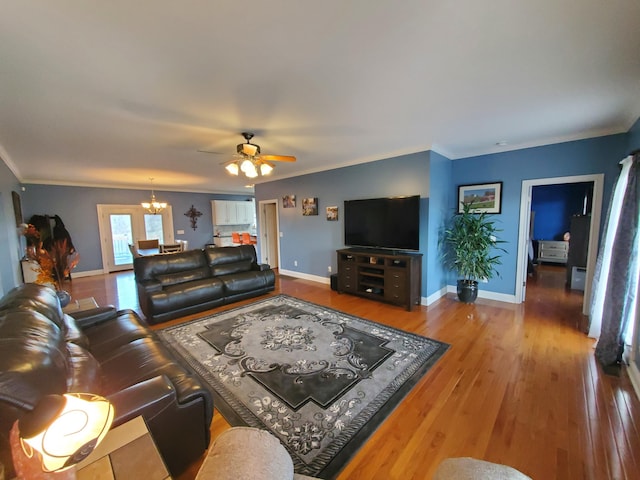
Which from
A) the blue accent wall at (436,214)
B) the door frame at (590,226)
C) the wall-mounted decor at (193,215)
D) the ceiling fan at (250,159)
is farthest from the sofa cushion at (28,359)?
the wall-mounted decor at (193,215)

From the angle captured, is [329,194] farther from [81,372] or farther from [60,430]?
[60,430]

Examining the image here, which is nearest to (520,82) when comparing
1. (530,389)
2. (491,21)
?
(491,21)

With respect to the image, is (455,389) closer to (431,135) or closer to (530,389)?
(530,389)

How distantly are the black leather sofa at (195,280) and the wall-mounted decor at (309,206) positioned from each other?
1502mm

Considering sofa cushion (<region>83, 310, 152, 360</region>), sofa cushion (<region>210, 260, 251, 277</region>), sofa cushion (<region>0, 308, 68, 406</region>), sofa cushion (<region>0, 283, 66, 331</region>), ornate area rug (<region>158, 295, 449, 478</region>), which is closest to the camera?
sofa cushion (<region>0, 308, 68, 406</region>)

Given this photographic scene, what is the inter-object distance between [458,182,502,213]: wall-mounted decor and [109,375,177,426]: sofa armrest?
471 cm

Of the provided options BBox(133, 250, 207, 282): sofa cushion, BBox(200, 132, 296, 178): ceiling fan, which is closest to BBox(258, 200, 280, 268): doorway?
BBox(133, 250, 207, 282): sofa cushion

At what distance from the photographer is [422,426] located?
181 centimetres

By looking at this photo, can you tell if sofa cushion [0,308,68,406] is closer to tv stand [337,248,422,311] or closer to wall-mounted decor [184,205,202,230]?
tv stand [337,248,422,311]

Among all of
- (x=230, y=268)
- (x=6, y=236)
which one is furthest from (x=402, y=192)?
(x=6, y=236)

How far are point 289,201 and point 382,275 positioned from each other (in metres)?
3.01

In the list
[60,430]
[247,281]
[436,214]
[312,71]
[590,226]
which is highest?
[312,71]

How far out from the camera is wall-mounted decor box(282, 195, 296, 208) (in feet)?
19.9

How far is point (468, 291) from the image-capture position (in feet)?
13.6
